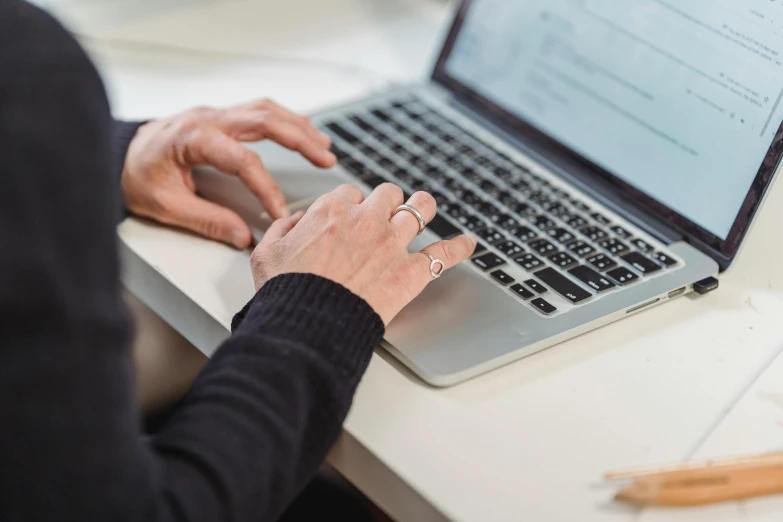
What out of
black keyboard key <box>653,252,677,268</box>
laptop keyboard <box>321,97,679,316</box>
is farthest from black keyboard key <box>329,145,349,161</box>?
black keyboard key <box>653,252,677,268</box>

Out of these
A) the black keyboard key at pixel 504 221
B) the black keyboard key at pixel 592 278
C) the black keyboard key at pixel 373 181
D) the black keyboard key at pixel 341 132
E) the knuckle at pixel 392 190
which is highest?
the knuckle at pixel 392 190

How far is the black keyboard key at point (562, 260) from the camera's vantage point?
2.22 feet

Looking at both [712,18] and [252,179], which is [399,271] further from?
[712,18]

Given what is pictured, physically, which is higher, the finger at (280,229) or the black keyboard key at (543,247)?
the black keyboard key at (543,247)

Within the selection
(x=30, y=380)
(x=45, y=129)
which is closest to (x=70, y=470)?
(x=30, y=380)

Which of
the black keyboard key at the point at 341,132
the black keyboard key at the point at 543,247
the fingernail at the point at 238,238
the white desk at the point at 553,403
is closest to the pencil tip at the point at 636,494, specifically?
the white desk at the point at 553,403

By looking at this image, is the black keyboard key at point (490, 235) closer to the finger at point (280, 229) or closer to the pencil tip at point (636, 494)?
the finger at point (280, 229)

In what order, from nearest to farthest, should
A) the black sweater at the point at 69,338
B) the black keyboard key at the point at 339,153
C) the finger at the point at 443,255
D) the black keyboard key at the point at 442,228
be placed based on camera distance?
the black sweater at the point at 69,338 < the finger at the point at 443,255 < the black keyboard key at the point at 442,228 < the black keyboard key at the point at 339,153

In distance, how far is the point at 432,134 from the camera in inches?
34.0

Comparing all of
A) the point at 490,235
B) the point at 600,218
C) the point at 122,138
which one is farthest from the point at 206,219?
the point at 600,218

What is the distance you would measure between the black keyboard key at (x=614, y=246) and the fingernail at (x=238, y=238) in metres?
0.30

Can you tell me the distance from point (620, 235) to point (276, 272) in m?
0.31

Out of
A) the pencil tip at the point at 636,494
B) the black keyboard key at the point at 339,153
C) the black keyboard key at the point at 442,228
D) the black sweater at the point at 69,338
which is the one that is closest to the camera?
the black sweater at the point at 69,338

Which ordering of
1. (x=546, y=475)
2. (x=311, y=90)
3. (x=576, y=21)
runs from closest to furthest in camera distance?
(x=546, y=475), (x=576, y=21), (x=311, y=90)
